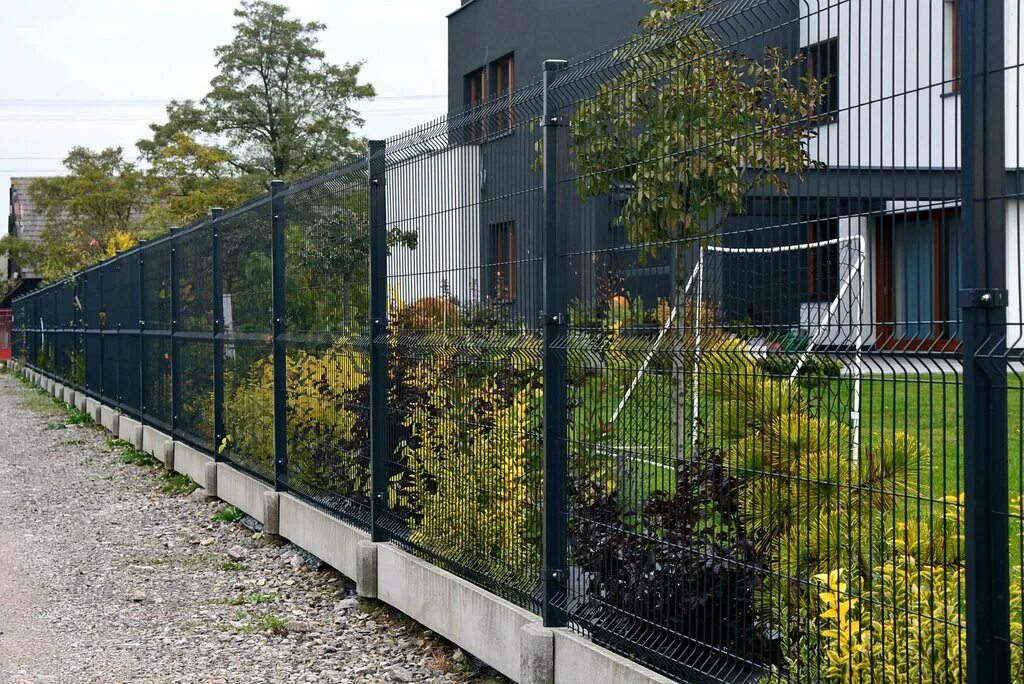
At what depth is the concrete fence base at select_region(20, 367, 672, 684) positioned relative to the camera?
212 inches

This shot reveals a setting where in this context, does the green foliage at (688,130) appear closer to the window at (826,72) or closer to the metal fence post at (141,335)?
the window at (826,72)

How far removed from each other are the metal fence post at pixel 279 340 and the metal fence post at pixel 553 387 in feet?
15.7

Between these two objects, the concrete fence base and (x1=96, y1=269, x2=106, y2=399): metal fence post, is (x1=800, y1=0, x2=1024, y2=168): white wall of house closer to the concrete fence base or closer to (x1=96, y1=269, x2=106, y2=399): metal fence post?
the concrete fence base

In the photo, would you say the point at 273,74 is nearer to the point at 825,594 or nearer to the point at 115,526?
the point at 115,526

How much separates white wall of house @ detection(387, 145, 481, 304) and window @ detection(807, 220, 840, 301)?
265cm

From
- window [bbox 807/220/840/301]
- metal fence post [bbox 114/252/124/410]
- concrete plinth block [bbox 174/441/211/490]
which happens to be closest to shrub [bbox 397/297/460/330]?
window [bbox 807/220/840/301]

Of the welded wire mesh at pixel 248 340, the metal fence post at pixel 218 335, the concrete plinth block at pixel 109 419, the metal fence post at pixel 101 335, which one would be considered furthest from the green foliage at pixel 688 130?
the metal fence post at pixel 101 335

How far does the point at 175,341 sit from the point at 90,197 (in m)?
41.7

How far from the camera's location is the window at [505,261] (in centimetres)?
608

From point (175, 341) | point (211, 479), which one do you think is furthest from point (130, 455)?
point (211, 479)

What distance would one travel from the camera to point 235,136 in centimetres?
5675

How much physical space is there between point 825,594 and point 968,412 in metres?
0.83

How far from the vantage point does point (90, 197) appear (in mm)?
53656

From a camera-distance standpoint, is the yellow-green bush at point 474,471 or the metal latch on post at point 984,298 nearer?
the metal latch on post at point 984,298
